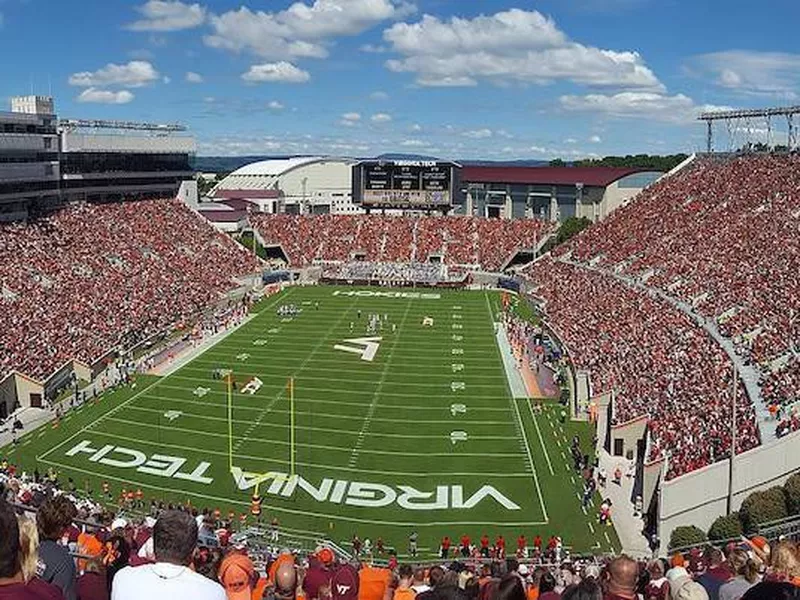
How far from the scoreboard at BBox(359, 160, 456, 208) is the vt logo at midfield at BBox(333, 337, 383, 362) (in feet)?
102

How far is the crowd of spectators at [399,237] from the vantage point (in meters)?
68.1

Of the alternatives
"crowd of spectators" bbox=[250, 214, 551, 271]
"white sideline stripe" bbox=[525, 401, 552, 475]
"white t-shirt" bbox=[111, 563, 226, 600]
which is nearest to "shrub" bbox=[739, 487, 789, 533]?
"white sideline stripe" bbox=[525, 401, 552, 475]

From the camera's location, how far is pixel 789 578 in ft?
16.6

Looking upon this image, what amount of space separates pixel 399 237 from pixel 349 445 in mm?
46423

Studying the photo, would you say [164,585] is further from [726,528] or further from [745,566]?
[726,528]

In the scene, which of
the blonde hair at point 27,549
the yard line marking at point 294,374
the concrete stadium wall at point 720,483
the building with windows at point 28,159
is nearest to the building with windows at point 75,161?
the building with windows at point 28,159

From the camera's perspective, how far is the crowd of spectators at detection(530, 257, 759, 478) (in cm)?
2103

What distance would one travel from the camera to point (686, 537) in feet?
58.7

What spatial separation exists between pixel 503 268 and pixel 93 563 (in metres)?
61.0

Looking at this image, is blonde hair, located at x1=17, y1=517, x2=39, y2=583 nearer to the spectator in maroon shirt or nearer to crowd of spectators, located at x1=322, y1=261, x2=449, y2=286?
the spectator in maroon shirt

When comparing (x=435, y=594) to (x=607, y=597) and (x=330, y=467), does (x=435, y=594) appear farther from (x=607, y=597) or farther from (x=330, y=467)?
(x=330, y=467)

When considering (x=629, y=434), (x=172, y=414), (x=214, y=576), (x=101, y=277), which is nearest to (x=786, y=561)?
(x=214, y=576)

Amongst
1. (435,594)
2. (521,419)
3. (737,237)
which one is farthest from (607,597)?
(737,237)

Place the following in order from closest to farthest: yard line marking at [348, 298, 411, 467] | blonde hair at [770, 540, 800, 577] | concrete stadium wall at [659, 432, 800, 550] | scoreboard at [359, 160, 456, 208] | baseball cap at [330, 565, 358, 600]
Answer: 1. blonde hair at [770, 540, 800, 577]
2. baseball cap at [330, 565, 358, 600]
3. concrete stadium wall at [659, 432, 800, 550]
4. yard line marking at [348, 298, 411, 467]
5. scoreboard at [359, 160, 456, 208]
